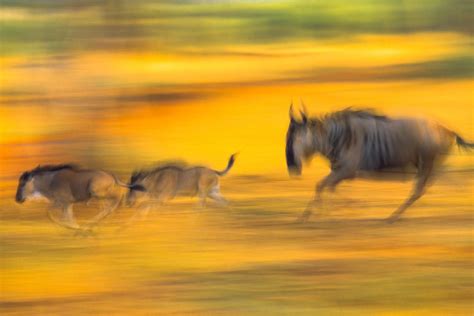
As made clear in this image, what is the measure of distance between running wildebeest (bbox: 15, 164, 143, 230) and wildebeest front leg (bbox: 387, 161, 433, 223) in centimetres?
173

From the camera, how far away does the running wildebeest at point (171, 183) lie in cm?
743

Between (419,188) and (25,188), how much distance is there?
2.41 meters

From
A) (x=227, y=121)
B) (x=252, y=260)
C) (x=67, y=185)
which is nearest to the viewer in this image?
(x=252, y=260)

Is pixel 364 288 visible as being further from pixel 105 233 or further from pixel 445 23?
pixel 445 23

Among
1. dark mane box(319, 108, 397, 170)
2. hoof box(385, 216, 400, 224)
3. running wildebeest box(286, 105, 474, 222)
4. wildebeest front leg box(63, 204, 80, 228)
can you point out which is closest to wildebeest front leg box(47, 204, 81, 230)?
wildebeest front leg box(63, 204, 80, 228)

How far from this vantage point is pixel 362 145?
7.75 meters

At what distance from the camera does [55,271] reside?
6.39 meters

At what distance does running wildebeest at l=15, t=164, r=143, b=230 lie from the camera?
6.97m

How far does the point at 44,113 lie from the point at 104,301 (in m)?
6.84

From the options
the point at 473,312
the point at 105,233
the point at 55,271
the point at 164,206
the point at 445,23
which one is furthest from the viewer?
the point at 445,23

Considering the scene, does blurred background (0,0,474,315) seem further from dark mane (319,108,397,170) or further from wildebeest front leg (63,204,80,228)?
Result: dark mane (319,108,397,170)

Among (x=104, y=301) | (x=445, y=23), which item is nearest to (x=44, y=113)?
(x=445, y=23)

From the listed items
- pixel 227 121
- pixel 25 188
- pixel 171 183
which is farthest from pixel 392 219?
pixel 227 121

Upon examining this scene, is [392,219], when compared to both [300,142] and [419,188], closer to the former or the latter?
[419,188]
